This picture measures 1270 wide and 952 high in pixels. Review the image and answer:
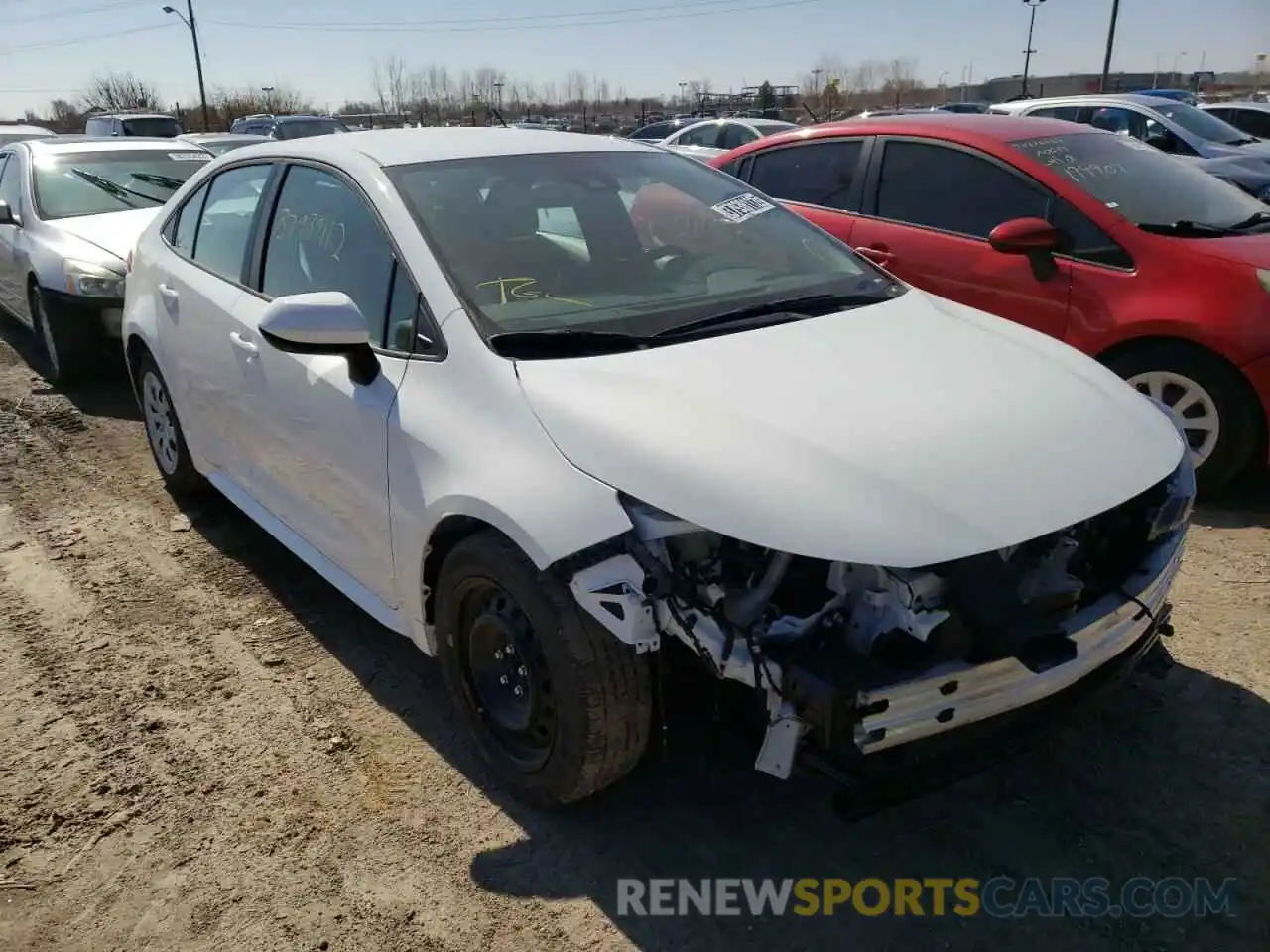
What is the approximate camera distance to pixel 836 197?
578cm

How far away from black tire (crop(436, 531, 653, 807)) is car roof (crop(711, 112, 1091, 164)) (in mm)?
4005

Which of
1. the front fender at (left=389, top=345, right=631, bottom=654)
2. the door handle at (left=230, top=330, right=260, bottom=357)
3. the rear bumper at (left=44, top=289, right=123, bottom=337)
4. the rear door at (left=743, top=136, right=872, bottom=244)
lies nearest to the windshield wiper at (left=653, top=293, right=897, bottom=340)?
the front fender at (left=389, top=345, right=631, bottom=654)

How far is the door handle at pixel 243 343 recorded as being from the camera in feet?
11.3

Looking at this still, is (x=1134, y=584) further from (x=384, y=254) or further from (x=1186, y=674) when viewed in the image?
→ (x=384, y=254)

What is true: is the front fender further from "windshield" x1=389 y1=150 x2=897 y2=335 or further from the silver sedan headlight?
the silver sedan headlight

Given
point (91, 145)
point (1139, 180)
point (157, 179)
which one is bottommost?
point (157, 179)

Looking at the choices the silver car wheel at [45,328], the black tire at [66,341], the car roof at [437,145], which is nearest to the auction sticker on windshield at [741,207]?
the car roof at [437,145]

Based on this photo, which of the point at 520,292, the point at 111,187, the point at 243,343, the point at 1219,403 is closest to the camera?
the point at 520,292

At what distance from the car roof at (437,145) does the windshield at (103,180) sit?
441cm

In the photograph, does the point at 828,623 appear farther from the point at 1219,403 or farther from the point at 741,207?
the point at 1219,403

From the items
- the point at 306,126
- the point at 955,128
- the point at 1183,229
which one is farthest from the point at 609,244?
the point at 306,126

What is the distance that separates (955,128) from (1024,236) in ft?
3.55

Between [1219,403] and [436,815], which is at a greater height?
[1219,403]

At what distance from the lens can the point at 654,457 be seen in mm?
2248
